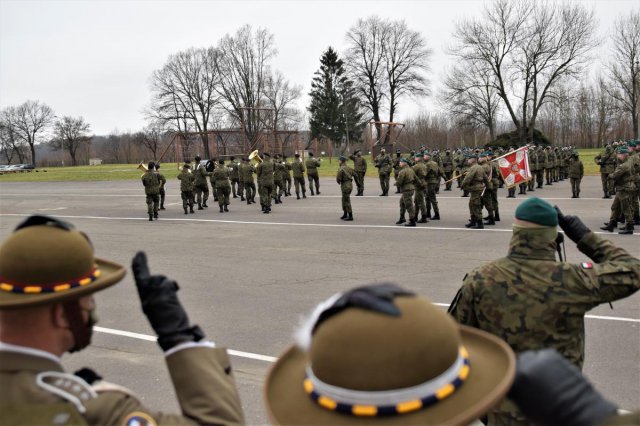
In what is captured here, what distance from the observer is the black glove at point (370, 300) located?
49.4 inches

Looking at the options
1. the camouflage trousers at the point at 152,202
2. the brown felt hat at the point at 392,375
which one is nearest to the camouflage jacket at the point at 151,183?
the camouflage trousers at the point at 152,202

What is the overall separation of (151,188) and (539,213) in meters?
15.5

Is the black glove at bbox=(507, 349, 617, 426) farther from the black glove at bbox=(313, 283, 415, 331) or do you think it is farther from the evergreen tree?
the evergreen tree

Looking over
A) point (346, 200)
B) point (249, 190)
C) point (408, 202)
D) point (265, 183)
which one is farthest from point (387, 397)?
point (249, 190)

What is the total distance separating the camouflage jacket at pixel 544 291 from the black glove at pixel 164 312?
1851mm

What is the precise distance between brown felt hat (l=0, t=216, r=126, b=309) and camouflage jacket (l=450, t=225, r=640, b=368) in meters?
2.17

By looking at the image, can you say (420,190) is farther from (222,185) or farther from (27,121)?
(27,121)

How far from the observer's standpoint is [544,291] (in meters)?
2.97

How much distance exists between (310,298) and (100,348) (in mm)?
2837

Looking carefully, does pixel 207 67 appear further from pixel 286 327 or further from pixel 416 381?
pixel 416 381

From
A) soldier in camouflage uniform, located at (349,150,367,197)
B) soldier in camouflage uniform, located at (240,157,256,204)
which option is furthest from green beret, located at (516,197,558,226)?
soldier in camouflage uniform, located at (349,150,367,197)

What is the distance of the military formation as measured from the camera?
1223 centimetres

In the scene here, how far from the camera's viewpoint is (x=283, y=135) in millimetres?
60781

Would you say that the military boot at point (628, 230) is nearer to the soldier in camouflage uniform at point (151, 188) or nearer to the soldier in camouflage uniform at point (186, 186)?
the soldier in camouflage uniform at point (151, 188)
